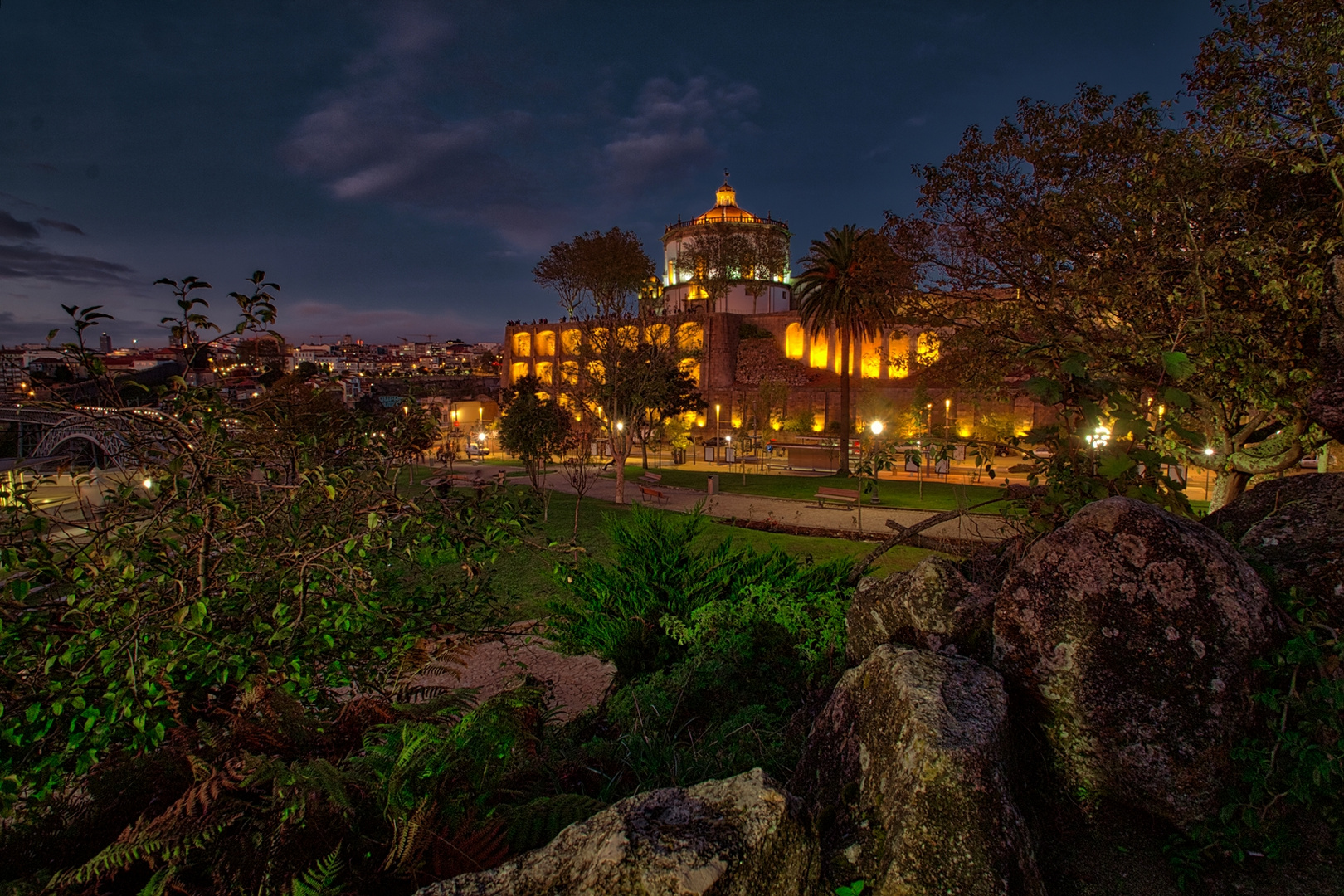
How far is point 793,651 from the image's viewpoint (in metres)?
4.20

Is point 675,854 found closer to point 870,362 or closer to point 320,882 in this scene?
point 320,882

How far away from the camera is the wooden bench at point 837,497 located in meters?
15.6

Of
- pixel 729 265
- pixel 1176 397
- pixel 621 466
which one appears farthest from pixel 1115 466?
pixel 729 265

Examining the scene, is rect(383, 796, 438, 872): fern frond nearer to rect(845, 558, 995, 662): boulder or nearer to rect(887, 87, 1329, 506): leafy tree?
rect(845, 558, 995, 662): boulder

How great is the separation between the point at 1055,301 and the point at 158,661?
9.63 meters

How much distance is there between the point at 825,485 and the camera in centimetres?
2186

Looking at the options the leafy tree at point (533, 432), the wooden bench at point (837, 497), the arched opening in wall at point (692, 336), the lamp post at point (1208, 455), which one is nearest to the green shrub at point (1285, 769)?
the lamp post at point (1208, 455)

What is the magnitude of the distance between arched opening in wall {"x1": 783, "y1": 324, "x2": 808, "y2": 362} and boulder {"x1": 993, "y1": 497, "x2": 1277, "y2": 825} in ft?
190

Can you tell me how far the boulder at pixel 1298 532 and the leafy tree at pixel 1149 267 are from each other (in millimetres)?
785

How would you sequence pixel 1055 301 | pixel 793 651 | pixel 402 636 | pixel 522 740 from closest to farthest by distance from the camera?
pixel 522 740 → pixel 402 636 → pixel 793 651 → pixel 1055 301

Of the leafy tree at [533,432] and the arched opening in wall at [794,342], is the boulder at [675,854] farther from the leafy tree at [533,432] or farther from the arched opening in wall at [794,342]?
the arched opening in wall at [794,342]

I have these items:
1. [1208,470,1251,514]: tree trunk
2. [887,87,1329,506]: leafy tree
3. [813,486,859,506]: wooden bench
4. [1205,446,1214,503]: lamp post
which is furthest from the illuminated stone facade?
[1208,470,1251,514]: tree trunk

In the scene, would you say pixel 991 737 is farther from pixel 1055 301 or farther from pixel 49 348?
pixel 1055 301

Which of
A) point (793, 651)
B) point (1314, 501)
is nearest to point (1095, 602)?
point (1314, 501)
